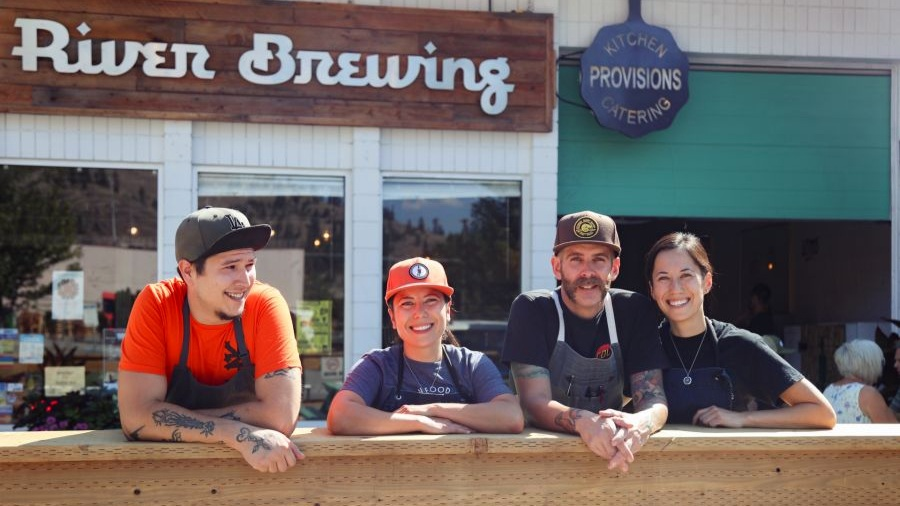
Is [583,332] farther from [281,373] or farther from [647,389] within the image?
[281,373]

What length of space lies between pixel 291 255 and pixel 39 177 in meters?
→ 1.88

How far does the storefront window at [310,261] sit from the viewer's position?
7.18 meters

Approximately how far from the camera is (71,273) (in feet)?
23.3

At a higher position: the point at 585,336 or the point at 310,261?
the point at 310,261

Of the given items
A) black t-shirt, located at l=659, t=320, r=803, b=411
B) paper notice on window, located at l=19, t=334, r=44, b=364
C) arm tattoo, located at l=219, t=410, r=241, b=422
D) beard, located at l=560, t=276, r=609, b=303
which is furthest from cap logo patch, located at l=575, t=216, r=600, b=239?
paper notice on window, located at l=19, t=334, r=44, b=364

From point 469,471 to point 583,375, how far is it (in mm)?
764

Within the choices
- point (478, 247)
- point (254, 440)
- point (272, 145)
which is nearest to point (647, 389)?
point (254, 440)

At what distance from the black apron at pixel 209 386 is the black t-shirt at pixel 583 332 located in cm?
95

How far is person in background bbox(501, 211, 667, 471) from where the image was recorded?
3.56 metres

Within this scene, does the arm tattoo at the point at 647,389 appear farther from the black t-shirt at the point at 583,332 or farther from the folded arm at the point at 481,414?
the folded arm at the point at 481,414

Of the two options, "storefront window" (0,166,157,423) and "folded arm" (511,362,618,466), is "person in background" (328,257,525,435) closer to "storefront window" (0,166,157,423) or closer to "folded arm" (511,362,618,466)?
"folded arm" (511,362,618,466)

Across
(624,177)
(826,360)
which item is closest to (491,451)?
(624,177)

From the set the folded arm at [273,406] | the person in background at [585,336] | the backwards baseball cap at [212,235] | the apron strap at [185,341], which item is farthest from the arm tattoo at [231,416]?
the person in background at [585,336]

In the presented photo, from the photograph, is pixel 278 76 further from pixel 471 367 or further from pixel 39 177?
pixel 471 367
